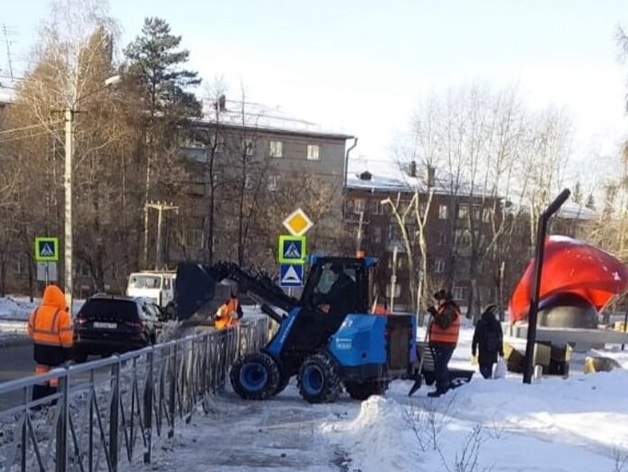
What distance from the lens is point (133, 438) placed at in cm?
791

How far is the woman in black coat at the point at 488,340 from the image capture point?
1733cm

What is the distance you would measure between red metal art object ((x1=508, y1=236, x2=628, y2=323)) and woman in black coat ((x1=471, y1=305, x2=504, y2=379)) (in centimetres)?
764

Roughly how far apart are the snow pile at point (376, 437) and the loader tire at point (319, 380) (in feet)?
5.00

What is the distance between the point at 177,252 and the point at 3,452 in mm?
61595

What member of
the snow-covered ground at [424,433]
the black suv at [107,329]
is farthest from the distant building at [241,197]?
the snow-covered ground at [424,433]

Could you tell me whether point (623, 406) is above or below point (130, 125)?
below

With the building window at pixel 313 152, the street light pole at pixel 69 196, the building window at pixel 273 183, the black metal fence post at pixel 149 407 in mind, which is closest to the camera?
the black metal fence post at pixel 149 407

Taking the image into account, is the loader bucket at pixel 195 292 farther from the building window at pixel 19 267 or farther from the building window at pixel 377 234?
the building window at pixel 377 234

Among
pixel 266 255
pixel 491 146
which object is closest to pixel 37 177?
pixel 266 255

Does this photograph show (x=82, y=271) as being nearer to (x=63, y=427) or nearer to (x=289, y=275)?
(x=289, y=275)

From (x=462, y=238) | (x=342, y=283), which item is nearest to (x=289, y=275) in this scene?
(x=342, y=283)

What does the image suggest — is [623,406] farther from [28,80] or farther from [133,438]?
[28,80]

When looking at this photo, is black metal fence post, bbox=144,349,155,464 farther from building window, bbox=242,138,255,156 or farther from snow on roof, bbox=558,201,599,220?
snow on roof, bbox=558,201,599,220

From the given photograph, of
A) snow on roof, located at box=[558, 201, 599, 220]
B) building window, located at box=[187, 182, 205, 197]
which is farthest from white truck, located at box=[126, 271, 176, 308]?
snow on roof, located at box=[558, 201, 599, 220]
